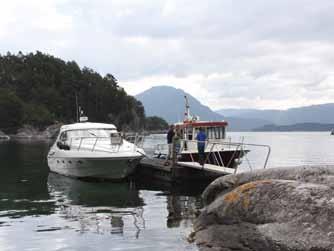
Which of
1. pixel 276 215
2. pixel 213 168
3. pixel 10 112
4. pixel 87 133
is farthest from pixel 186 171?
pixel 10 112

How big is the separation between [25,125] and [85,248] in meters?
151

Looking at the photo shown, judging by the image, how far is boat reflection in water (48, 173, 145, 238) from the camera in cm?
1523

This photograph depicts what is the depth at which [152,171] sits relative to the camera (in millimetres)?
27859

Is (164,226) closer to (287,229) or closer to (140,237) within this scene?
(140,237)

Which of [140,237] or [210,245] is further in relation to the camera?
[140,237]

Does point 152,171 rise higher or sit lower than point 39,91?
lower

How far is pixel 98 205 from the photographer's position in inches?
770

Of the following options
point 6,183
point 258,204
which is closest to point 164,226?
point 258,204

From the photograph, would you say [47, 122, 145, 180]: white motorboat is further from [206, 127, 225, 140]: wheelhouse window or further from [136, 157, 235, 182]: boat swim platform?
[206, 127, 225, 140]: wheelhouse window

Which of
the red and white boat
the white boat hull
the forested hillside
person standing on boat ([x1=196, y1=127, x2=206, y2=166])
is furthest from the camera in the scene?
the forested hillside

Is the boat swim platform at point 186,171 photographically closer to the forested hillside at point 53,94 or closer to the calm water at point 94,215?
the calm water at point 94,215

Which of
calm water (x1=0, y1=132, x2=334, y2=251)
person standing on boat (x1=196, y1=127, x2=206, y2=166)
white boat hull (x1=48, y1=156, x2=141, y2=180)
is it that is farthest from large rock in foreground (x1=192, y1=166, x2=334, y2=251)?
white boat hull (x1=48, y1=156, x2=141, y2=180)

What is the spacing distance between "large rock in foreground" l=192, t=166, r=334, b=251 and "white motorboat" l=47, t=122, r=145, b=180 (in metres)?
15.5

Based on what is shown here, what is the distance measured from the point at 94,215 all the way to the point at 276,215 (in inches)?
359
